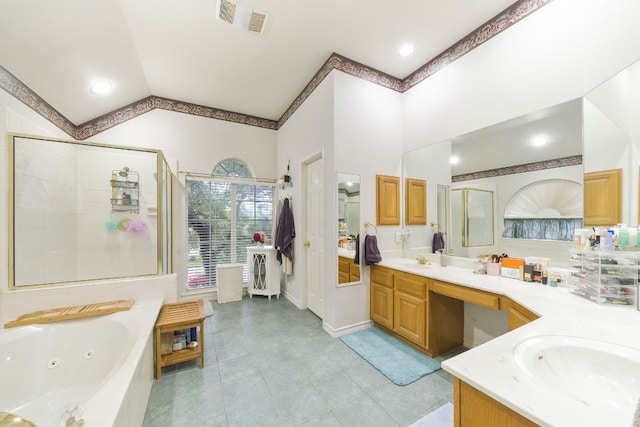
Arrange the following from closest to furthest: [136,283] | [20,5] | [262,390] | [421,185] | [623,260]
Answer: [623,260], [20,5], [262,390], [136,283], [421,185]

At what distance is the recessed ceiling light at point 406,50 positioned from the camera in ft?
8.33

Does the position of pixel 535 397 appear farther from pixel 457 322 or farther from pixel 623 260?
pixel 457 322

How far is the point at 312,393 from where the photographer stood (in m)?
1.81

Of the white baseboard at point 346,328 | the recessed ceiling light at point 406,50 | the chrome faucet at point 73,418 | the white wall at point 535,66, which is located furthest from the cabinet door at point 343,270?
the recessed ceiling light at point 406,50

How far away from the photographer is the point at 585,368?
92 centimetres

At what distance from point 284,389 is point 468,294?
1601 millimetres

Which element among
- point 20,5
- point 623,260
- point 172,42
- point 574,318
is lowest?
point 574,318

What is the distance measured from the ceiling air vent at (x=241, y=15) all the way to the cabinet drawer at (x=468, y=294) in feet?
9.32

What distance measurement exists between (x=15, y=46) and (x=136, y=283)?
7.07 ft

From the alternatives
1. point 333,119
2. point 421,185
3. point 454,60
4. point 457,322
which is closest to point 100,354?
point 333,119

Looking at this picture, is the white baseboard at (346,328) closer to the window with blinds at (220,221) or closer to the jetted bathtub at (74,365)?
the jetted bathtub at (74,365)

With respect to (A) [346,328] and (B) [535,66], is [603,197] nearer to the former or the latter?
(B) [535,66]

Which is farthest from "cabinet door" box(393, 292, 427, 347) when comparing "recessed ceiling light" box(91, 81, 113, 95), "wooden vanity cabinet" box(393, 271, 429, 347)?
"recessed ceiling light" box(91, 81, 113, 95)

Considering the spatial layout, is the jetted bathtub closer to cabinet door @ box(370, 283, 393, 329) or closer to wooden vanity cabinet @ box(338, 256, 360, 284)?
wooden vanity cabinet @ box(338, 256, 360, 284)
